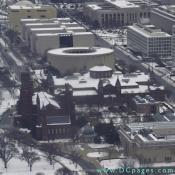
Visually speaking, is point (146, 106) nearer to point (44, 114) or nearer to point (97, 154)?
point (44, 114)

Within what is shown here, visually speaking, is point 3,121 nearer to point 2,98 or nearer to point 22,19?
point 2,98

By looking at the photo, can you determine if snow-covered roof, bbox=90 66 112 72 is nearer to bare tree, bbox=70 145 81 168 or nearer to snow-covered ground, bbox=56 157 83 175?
bare tree, bbox=70 145 81 168

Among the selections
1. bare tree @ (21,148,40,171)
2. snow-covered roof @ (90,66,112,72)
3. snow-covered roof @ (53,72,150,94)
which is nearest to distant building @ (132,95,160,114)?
snow-covered roof @ (53,72,150,94)

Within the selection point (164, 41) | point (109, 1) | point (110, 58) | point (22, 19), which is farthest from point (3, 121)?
point (109, 1)

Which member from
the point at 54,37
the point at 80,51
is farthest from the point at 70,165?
the point at 54,37

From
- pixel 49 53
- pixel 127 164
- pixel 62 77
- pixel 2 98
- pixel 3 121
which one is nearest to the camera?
pixel 127 164

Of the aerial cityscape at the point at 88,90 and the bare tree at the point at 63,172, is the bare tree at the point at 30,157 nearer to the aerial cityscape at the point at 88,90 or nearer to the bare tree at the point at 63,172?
the aerial cityscape at the point at 88,90

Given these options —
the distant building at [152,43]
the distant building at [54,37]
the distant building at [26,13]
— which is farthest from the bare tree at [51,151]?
the distant building at [26,13]
